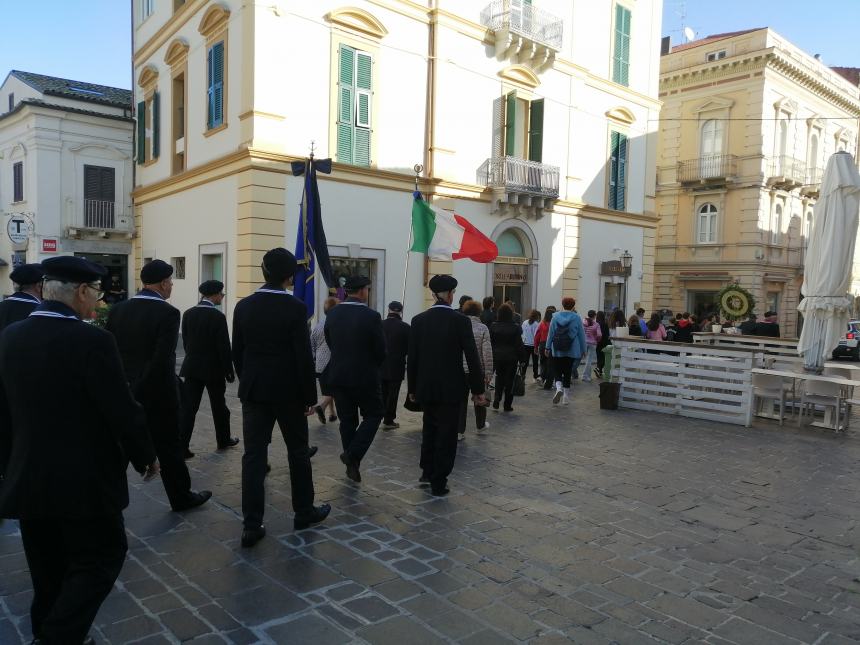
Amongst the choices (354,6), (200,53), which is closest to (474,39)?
(354,6)

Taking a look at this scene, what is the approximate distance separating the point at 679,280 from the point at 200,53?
23.7 meters

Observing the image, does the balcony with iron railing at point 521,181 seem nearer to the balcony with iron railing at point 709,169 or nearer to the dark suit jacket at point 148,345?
the dark suit jacket at point 148,345

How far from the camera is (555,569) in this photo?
13.9ft

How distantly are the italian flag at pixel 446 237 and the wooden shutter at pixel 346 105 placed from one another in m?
4.58

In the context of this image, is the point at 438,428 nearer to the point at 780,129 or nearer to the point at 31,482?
the point at 31,482

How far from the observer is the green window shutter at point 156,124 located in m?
18.0

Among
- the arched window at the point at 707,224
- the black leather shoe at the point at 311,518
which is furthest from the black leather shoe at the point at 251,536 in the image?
the arched window at the point at 707,224

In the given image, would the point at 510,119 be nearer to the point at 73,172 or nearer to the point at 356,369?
the point at 73,172

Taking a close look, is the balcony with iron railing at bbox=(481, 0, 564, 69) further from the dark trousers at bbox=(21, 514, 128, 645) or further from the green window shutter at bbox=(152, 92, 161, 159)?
the dark trousers at bbox=(21, 514, 128, 645)

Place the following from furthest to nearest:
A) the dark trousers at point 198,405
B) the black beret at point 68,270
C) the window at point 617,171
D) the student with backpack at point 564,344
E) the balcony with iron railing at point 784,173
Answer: the balcony with iron railing at point 784,173 → the window at point 617,171 → the student with backpack at point 564,344 → the dark trousers at point 198,405 → the black beret at point 68,270

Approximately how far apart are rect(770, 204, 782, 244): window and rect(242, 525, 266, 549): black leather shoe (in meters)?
31.1

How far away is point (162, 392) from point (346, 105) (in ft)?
37.3

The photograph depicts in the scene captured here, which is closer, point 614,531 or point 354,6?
point 614,531


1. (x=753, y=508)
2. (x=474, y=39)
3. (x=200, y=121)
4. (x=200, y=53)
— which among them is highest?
(x=474, y=39)
